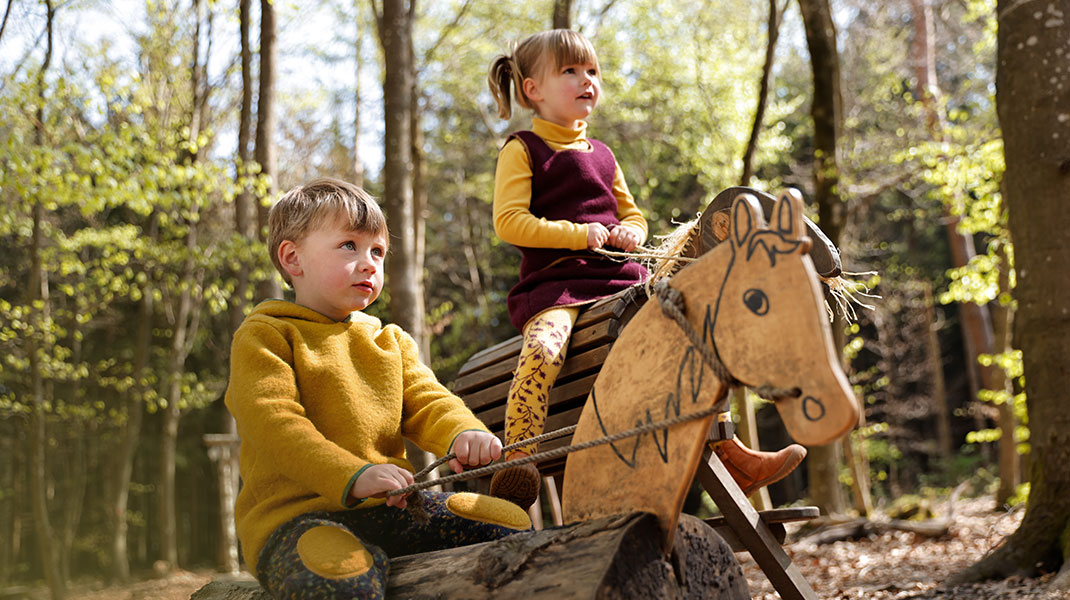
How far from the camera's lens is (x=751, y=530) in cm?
287

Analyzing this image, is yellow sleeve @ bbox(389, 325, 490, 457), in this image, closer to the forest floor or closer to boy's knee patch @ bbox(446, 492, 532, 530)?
boy's knee patch @ bbox(446, 492, 532, 530)

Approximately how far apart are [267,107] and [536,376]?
5.59 m

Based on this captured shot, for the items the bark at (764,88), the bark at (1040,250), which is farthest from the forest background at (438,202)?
the bark at (1040,250)

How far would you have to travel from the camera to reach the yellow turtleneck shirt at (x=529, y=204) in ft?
10.3

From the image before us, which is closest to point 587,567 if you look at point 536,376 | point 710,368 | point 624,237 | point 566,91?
point 710,368

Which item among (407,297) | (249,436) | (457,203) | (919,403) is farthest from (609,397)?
(919,403)

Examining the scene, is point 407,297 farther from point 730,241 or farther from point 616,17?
point 616,17

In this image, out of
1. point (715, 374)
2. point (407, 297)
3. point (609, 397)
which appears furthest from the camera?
point (407, 297)

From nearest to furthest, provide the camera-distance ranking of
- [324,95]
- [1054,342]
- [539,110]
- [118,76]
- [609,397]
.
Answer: [609,397] → [539,110] → [1054,342] → [118,76] → [324,95]

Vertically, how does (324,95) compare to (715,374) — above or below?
above

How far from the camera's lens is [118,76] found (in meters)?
12.9

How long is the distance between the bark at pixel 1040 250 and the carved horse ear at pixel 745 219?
319 centimetres

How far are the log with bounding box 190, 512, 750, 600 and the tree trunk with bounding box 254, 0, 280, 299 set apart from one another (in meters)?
5.87

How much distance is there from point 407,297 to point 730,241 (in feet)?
15.0
